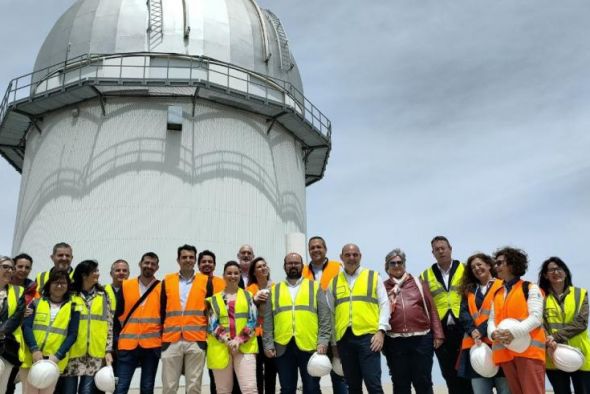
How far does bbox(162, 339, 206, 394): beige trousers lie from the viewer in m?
5.89

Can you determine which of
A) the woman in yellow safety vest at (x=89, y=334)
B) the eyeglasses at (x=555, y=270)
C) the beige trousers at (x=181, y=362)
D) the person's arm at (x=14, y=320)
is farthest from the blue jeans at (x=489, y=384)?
the person's arm at (x=14, y=320)

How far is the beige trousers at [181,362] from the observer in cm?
589

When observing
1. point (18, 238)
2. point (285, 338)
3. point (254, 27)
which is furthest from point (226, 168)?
point (285, 338)

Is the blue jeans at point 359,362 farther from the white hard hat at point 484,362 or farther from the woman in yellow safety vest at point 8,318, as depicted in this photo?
the woman in yellow safety vest at point 8,318

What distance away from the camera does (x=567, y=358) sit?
5.15 m

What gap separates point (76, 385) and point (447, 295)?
419cm

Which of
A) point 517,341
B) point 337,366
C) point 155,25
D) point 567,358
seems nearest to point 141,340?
point 337,366

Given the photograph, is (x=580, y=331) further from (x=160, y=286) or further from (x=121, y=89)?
(x=121, y=89)

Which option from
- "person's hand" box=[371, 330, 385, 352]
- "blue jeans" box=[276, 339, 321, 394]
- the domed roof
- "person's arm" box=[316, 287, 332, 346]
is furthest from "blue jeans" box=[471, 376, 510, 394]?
the domed roof

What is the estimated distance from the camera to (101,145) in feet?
43.9

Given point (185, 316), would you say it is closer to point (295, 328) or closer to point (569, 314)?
point (295, 328)

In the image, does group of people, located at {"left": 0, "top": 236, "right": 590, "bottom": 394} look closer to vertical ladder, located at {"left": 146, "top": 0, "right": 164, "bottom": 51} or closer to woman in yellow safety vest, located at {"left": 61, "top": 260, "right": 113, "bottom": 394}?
woman in yellow safety vest, located at {"left": 61, "top": 260, "right": 113, "bottom": 394}

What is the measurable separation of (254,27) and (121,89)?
170 inches

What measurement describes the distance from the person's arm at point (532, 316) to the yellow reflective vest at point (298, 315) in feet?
6.75
